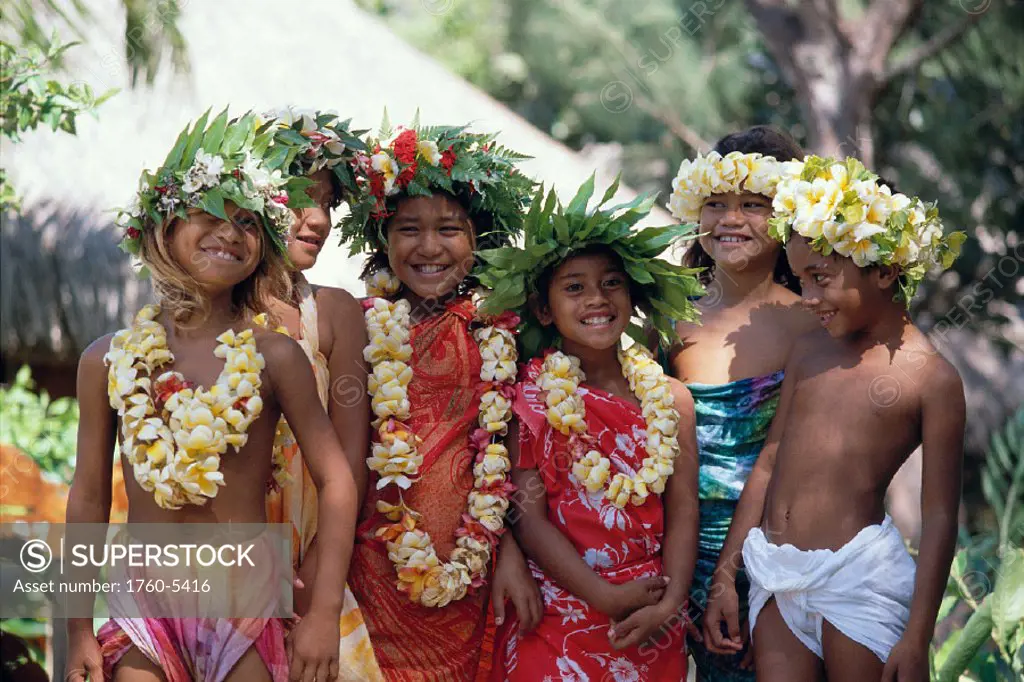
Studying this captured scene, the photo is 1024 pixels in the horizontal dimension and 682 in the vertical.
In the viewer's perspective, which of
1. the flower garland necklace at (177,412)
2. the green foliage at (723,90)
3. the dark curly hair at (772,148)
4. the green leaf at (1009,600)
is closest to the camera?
the flower garland necklace at (177,412)

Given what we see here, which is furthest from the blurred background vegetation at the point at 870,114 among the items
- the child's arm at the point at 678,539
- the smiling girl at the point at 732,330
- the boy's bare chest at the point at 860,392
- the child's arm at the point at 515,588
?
the child's arm at the point at 515,588

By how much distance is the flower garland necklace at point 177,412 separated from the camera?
10.1ft

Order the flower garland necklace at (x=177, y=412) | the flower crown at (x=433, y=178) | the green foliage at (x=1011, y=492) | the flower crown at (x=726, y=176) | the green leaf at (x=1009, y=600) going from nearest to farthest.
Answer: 1. the flower garland necklace at (x=177, y=412)
2. the flower crown at (x=433, y=178)
3. the flower crown at (x=726, y=176)
4. the green leaf at (x=1009, y=600)
5. the green foliage at (x=1011, y=492)

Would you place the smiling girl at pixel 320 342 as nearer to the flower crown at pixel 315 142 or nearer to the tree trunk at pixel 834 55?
the flower crown at pixel 315 142

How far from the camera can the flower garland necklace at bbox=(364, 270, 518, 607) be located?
3.59 metres

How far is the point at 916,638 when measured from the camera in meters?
3.27

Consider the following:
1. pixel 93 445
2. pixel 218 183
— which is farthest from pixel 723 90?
pixel 93 445

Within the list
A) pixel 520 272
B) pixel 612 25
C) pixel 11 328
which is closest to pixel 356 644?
pixel 520 272

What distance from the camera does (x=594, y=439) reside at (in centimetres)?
363

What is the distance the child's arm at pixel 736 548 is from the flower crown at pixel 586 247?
0.43 m

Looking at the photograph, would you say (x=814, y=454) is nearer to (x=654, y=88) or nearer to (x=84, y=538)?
(x=84, y=538)

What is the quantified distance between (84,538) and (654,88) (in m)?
17.4

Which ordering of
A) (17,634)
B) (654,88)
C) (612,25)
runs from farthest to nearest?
(612,25) < (654,88) < (17,634)

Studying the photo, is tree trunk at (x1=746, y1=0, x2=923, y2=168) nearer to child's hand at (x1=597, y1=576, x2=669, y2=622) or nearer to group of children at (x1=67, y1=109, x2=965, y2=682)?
group of children at (x1=67, y1=109, x2=965, y2=682)
